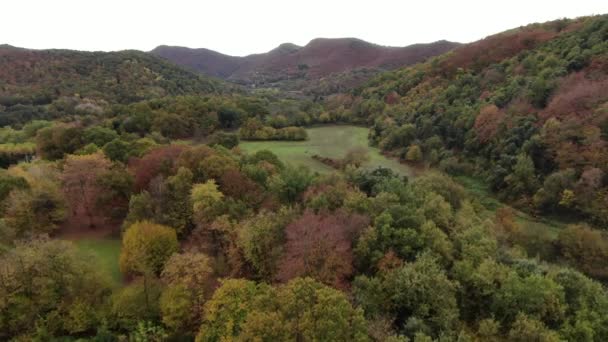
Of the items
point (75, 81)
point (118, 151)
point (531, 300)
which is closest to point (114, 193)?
point (118, 151)

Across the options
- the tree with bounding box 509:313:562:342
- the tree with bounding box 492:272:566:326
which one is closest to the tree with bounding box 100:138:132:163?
the tree with bounding box 492:272:566:326

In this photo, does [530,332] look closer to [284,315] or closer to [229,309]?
[284,315]

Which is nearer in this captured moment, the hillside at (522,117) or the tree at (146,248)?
the tree at (146,248)

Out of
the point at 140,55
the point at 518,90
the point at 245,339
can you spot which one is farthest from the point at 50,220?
the point at 140,55

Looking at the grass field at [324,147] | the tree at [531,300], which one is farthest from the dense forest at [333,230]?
the grass field at [324,147]

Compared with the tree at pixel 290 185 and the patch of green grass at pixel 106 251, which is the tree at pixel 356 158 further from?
the patch of green grass at pixel 106 251

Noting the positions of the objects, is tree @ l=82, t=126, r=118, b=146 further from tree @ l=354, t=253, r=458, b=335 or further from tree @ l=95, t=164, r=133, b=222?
tree @ l=354, t=253, r=458, b=335

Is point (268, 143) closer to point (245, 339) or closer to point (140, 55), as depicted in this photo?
point (245, 339)

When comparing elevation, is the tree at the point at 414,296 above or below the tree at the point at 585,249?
above
